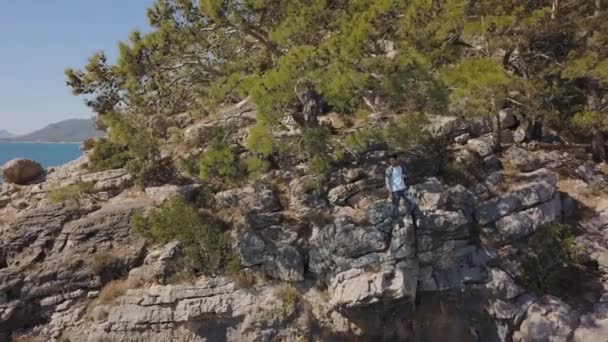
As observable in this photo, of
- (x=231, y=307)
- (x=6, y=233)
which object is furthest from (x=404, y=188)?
(x=6, y=233)

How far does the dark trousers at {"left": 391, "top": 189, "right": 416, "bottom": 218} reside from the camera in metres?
9.87

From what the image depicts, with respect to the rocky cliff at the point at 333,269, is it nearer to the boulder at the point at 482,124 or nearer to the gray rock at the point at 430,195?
the gray rock at the point at 430,195

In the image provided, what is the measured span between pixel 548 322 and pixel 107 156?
540 inches

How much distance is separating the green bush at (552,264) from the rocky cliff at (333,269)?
0.33ft

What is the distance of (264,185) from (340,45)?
181 inches

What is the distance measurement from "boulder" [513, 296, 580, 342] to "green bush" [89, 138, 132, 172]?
12.2 m

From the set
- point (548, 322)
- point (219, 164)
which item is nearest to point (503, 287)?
point (548, 322)

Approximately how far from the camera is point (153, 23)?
33.8ft

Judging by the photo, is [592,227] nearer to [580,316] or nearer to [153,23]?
[580,316]

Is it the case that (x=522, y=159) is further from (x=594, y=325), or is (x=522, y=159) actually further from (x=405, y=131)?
(x=594, y=325)

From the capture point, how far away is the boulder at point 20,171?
14.9 m

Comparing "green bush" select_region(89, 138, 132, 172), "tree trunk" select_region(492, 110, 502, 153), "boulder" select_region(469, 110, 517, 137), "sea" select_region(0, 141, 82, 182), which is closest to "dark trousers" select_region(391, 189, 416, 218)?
"tree trunk" select_region(492, 110, 502, 153)

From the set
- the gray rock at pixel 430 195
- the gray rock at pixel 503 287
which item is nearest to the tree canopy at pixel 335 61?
the gray rock at pixel 430 195

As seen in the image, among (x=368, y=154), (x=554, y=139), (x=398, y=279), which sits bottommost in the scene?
(x=398, y=279)
